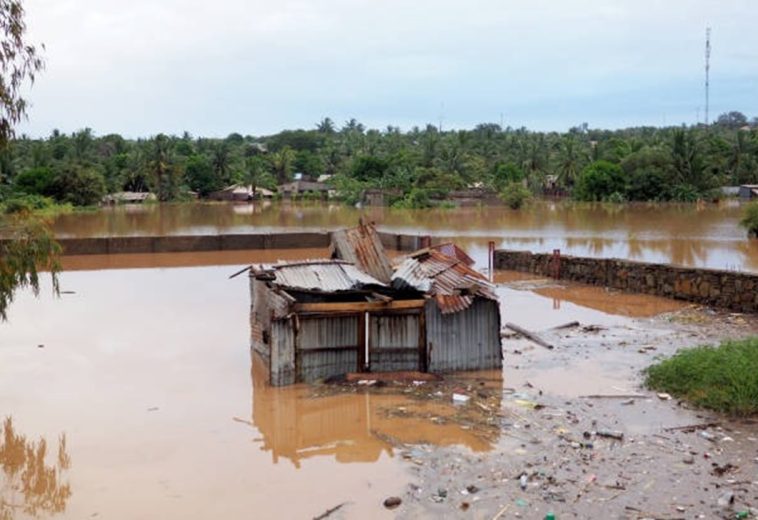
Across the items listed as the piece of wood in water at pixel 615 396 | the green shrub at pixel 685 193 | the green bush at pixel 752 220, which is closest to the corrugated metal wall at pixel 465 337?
the piece of wood in water at pixel 615 396

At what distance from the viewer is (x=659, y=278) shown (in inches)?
795

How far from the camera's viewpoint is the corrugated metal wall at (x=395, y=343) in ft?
39.6

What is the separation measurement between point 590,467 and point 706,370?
135 inches

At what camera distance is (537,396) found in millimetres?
11305

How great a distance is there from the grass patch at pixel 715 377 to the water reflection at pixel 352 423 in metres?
2.35

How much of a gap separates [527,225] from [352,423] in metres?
37.4

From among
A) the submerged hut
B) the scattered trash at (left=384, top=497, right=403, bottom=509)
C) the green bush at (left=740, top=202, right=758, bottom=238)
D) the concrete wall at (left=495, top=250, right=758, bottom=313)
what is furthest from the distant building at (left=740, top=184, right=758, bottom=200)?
the scattered trash at (left=384, top=497, right=403, bottom=509)

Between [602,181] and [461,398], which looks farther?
[602,181]

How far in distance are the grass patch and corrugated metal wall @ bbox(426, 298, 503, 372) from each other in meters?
2.35

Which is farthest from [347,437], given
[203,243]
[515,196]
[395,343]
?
[515,196]

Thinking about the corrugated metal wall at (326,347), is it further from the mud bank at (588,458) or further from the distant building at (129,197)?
the distant building at (129,197)

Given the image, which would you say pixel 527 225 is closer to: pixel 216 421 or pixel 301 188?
pixel 216 421

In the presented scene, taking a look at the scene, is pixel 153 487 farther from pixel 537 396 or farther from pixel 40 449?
pixel 537 396

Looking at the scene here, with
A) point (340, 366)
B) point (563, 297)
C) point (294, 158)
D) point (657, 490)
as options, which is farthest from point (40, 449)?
point (294, 158)
